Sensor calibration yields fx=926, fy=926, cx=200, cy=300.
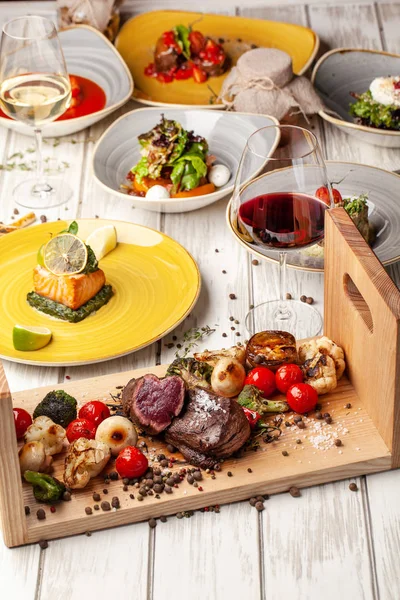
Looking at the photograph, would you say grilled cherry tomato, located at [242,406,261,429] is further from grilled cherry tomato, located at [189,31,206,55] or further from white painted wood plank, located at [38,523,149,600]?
grilled cherry tomato, located at [189,31,206,55]

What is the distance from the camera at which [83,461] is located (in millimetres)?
1948

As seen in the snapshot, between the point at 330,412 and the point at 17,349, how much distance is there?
33.3 inches

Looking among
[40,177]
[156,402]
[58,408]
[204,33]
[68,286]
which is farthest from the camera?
[204,33]

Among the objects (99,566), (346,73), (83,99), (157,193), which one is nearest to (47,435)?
(99,566)

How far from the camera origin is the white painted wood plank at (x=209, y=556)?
6.01 ft

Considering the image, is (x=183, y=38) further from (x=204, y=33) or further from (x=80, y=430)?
(x=80, y=430)

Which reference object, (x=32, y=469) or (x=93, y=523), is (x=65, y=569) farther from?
(x=32, y=469)

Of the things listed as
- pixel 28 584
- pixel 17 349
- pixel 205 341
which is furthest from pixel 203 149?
pixel 28 584

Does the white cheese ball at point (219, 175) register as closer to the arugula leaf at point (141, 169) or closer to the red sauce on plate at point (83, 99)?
the arugula leaf at point (141, 169)

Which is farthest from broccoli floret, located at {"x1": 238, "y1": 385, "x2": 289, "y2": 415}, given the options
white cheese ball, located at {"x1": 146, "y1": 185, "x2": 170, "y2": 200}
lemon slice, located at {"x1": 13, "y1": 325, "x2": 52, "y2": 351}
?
white cheese ball, located at {"x1": 146, "y1": 185, "x2": 170, "y2": 200}

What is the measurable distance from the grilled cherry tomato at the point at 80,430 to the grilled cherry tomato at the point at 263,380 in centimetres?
39

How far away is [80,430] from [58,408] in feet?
0.33

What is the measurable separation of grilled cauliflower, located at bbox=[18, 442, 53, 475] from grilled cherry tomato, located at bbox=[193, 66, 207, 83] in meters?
2.13

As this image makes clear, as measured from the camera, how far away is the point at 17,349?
2.44m
